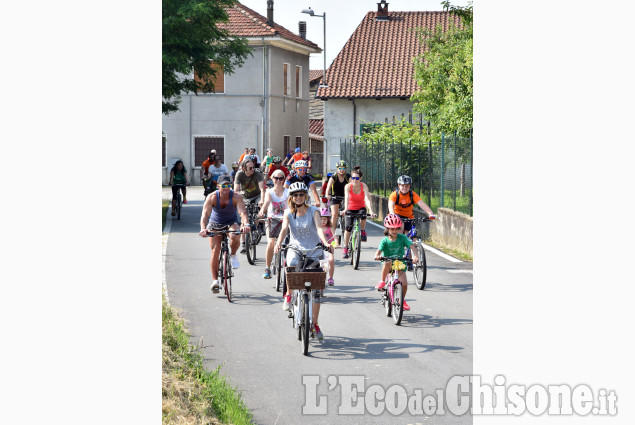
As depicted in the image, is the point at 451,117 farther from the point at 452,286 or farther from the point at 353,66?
the point at 353,66

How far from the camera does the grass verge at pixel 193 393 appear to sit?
6789 millimetres

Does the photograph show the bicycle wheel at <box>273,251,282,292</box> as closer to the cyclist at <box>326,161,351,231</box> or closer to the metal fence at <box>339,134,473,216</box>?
the cyclist at <box>326,161,351,231</box>

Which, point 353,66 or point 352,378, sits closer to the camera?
point 352,378

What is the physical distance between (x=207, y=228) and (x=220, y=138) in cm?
3551

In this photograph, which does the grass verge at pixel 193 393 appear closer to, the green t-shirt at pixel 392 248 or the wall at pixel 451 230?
the green t-shirt at pixel 392 248

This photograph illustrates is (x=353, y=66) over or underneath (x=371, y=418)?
over

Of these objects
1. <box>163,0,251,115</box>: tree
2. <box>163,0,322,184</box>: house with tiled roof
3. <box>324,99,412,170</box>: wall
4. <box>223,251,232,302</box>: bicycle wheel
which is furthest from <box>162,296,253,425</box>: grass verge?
<box>324,99,412,170</box>: wall

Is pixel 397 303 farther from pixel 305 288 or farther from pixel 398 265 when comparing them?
pixel 305 288

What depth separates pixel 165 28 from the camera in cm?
2580

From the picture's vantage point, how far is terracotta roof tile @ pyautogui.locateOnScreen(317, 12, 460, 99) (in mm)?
47969
